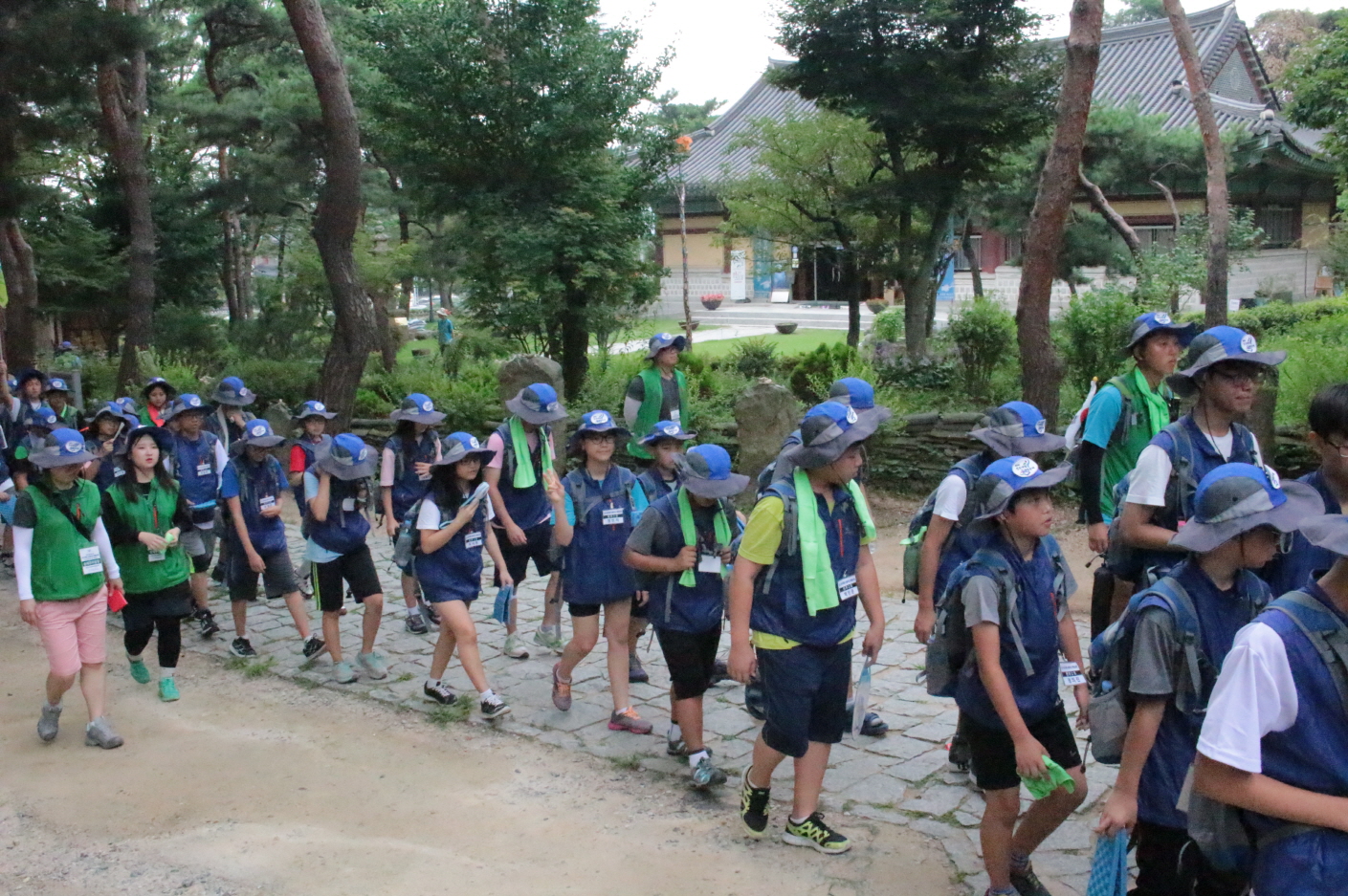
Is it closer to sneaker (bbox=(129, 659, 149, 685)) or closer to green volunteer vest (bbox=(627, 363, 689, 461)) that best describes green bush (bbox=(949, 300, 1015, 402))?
green volunteer vest (bbox=(627, 363, 689, 461))

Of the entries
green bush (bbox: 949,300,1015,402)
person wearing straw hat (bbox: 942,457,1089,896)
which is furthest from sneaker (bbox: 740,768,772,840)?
green bush (bbox: 949,300,1015,402)

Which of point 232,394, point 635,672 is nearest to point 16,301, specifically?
point 232,394

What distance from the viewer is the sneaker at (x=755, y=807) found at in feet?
16.0

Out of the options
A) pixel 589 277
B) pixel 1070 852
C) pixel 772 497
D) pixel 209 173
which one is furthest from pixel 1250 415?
pixel 209 173

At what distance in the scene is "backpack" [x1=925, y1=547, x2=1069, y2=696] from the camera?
3945mm

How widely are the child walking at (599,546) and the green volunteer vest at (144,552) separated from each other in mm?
2492

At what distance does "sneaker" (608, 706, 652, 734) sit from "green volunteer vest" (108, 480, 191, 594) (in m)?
2.84

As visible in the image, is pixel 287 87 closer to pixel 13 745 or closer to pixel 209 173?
pixel 209 173

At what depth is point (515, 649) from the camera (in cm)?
773

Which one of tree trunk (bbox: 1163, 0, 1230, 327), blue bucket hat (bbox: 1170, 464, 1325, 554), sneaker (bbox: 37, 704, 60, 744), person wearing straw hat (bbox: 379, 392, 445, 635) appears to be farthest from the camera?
tree trunk (bbox: 1163, 0, 1230, 327)

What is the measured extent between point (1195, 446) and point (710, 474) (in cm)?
202

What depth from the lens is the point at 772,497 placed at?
4582mm

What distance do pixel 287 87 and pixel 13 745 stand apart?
1629 centimetres

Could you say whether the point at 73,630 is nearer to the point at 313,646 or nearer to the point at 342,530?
the point at 342,530
